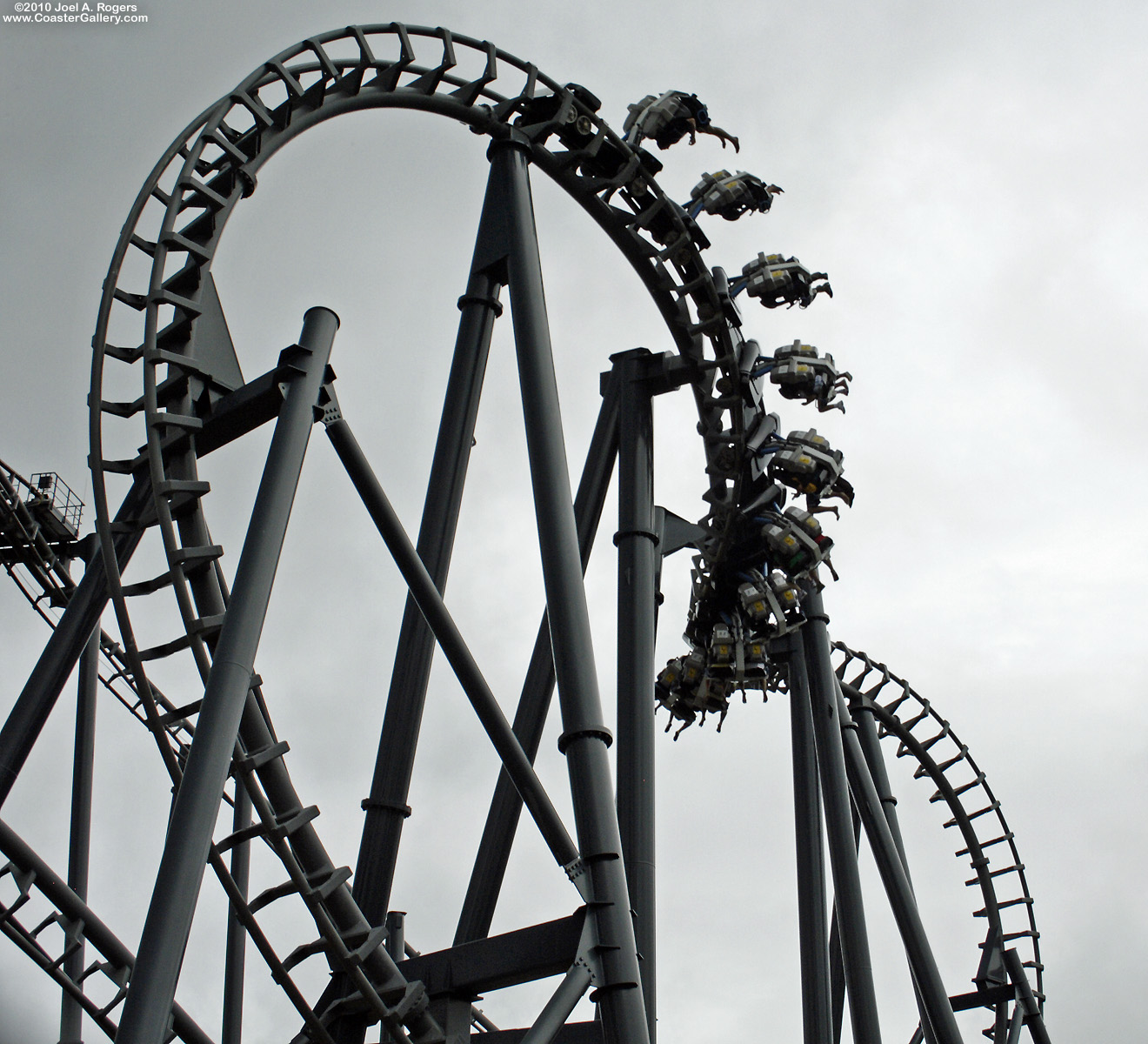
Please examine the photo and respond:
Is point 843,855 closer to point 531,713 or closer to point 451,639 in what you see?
point 531,713

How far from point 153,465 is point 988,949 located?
12107 mm

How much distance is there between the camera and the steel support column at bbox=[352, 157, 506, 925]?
242 inches

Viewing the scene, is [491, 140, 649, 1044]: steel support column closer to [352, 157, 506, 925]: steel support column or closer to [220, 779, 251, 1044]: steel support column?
[352, 157, 506, 925]: steel support column

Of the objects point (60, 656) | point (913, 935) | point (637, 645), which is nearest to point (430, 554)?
point (637, 645)

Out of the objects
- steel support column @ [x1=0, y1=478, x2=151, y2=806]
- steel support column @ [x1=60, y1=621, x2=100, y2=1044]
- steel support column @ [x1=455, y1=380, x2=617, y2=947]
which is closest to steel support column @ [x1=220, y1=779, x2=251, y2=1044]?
steel support column @ [x1=60, y1=621, x2=100, y2=1044]

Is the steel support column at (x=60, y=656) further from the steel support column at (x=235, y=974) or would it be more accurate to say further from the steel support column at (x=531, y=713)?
the steel support column at (x=235, y=974)

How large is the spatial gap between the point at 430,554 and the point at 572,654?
1.25 metres

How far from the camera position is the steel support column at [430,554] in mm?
6145

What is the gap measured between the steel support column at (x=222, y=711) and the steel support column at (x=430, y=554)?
1.56 meters

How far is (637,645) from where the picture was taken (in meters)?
7.56

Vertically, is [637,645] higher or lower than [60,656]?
higher

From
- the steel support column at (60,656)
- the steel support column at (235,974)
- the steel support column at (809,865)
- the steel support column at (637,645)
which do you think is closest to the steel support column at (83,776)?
the steel support column at (235,974)

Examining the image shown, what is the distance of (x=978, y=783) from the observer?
14.9 metres

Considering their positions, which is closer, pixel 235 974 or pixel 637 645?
pixel 637 645
